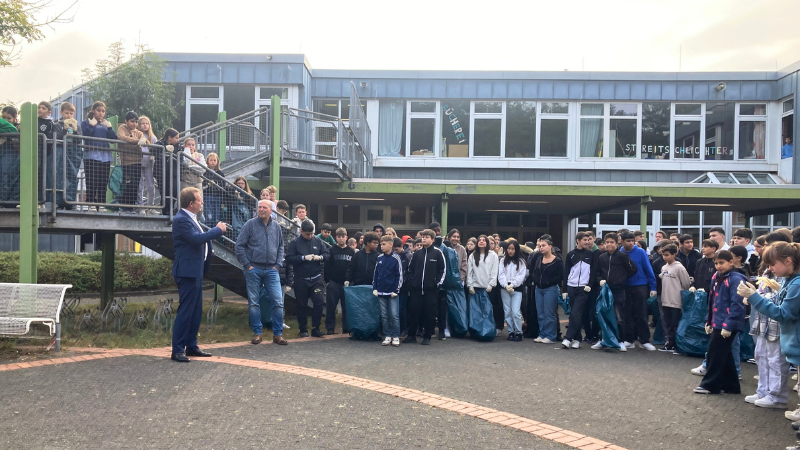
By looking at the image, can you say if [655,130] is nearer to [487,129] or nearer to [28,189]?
[487,129]

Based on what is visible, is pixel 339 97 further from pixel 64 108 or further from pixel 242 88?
pixel 64 108

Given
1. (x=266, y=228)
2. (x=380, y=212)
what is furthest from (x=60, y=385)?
(x=380, y=212)

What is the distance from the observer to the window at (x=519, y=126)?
2194cm

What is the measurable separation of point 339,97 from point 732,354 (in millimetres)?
17420

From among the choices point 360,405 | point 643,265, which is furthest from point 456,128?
point 360,405

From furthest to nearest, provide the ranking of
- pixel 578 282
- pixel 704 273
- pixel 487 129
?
pixel 487 129, pixel 578 282, pixel 704 273

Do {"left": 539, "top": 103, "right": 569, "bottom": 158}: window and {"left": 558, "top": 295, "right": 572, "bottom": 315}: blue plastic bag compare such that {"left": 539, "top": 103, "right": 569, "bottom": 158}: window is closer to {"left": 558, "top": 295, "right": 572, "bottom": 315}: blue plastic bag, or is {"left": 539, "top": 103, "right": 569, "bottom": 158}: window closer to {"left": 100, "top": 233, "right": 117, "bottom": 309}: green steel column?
{"left": 558, "top": 295, "right": 572, "bottom": 315}: blue plastic bag

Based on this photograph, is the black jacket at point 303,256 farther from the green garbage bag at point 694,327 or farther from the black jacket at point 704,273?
the black jacket at point 704,273

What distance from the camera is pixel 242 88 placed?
2155cm

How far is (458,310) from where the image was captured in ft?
32.5

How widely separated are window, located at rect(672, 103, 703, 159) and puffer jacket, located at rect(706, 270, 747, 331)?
1646 cm

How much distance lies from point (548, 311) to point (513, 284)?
70cm

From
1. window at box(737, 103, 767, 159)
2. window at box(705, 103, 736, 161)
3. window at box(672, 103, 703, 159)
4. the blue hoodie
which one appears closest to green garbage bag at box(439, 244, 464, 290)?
the blue hoodie

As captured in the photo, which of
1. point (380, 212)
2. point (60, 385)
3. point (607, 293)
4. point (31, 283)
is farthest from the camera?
point (380, 212)
